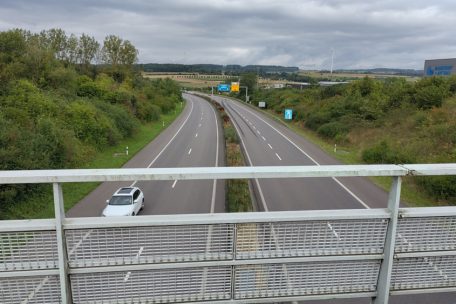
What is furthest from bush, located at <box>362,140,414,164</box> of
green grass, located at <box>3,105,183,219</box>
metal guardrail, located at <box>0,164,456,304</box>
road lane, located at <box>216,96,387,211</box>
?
metal guardrail, located at <box>0,164,456,304</box>

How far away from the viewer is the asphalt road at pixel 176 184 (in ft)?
60.9

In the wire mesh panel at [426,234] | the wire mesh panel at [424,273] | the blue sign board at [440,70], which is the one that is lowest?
the wire mesh panel at [424,273]

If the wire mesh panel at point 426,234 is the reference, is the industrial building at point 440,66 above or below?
above

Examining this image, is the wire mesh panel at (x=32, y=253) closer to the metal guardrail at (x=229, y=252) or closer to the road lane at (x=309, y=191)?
the metal guardrail at (x=229, y=252)

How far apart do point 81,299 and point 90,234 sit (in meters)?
0.62

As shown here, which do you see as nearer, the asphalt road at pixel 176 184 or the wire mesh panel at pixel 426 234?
the wire mesh panel at pixel 426 234

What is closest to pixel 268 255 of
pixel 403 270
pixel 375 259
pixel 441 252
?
pixel 375 259

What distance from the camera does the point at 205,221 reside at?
333cm

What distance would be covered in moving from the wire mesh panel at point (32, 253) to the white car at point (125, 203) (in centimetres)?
1331

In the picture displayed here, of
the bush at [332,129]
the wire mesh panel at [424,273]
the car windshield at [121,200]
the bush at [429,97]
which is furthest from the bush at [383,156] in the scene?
the wire mesh panel at [424,273]

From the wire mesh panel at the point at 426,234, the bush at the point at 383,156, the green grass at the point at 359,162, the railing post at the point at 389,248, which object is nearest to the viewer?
the railing post at the point at 389,248

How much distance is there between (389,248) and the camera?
3566 mm

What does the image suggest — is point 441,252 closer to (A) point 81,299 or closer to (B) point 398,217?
(B) point 398,217

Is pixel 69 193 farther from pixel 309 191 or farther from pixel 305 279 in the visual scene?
pixel 305 279
